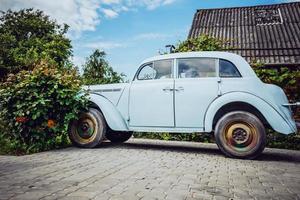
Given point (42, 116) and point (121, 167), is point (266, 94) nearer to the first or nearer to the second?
point (121, 167)

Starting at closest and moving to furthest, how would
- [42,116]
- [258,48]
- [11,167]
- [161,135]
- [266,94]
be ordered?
[11,167]
[266,94]
[42,116]
[161,135]
[258,48]

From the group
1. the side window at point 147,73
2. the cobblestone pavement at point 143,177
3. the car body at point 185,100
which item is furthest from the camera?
the side window at point 147,73

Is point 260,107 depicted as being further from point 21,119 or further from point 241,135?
point 21,119

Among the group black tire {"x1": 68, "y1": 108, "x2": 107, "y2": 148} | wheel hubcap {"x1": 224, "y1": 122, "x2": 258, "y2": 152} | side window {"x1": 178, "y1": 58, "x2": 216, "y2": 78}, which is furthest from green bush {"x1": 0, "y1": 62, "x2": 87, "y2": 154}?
wheel hubcap {"x1": 224, "y1": 122, "x2": 258, "y2": 152}

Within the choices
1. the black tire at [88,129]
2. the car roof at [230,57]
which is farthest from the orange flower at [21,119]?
the car roof at [230,57]

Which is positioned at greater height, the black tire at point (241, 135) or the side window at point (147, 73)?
the side window at point (147, 73)

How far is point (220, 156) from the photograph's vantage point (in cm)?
566

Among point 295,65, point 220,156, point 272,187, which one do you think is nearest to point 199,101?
point 220,156

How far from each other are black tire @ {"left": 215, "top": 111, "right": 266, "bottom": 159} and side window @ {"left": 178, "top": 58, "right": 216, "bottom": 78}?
990mm

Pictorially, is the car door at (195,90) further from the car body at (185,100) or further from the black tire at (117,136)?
the black tire at (117,136)

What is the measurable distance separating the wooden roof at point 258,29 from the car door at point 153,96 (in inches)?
317

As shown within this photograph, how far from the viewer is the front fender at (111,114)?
6289 mm

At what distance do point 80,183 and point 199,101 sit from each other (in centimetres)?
309

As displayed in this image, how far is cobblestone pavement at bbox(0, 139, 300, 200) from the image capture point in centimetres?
297
